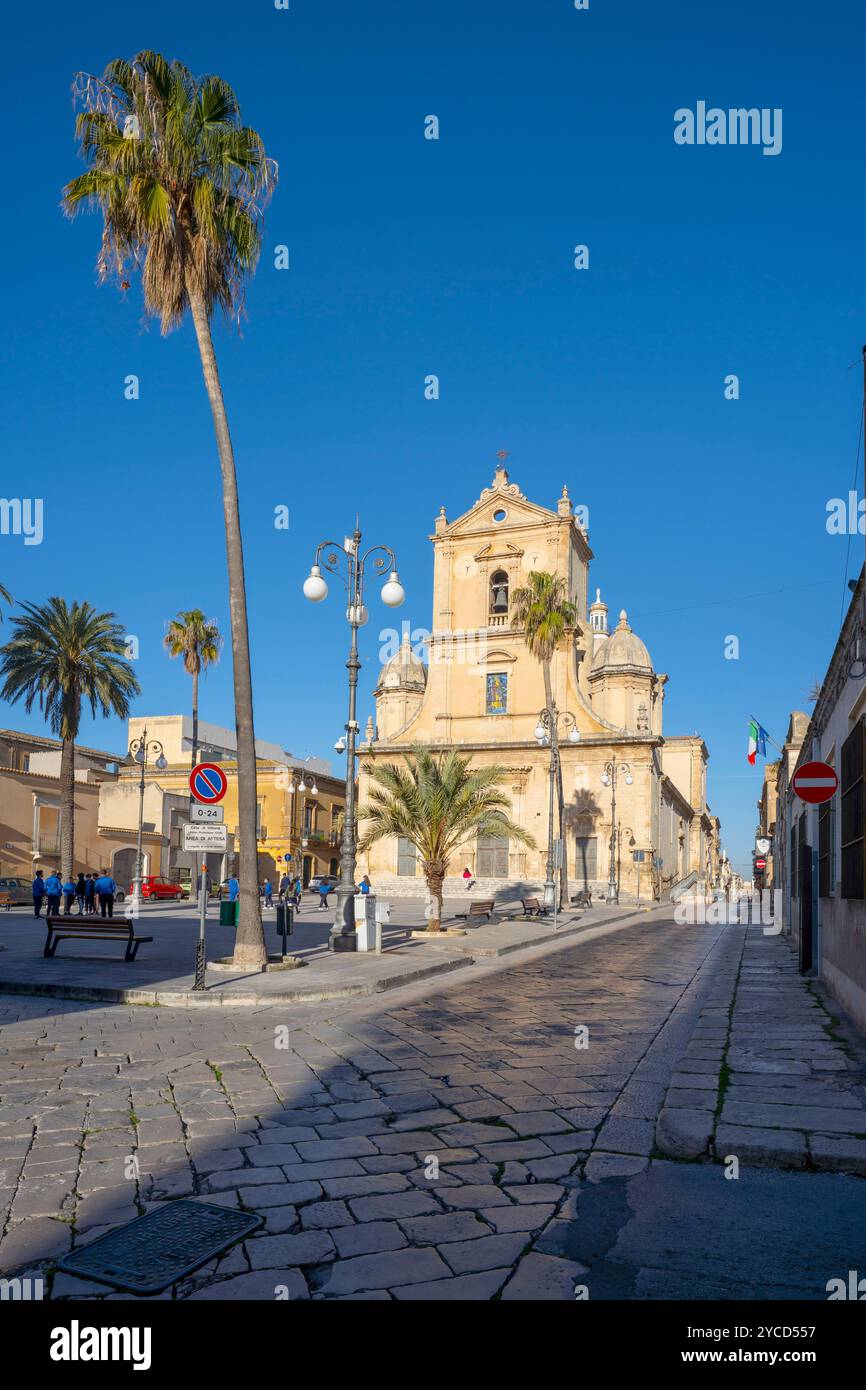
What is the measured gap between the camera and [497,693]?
54.1 metres

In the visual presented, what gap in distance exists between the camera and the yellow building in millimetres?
50688

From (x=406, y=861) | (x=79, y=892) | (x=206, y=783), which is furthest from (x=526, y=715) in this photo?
(x=206, y=783)

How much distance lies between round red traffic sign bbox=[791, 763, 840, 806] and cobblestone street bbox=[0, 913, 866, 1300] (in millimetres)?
2781

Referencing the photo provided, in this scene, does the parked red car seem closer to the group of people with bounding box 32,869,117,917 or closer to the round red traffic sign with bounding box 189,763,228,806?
the group of people with bounding box 32,869,117,917

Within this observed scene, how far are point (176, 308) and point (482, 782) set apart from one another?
13.9 metres

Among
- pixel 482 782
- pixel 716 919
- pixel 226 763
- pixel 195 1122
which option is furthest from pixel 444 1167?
pixel 226 763

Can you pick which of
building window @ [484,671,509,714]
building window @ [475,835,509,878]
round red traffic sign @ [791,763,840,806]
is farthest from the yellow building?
round red traffic sign @ [791,763,840,806]

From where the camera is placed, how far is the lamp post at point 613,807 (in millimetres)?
46375

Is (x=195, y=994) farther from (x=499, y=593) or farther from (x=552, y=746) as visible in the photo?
(x=499, y=593)

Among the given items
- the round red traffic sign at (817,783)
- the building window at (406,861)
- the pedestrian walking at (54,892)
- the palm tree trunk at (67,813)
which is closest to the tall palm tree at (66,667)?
the palm tree trunk at (67,813)

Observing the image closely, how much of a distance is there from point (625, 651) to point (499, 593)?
1011cm
